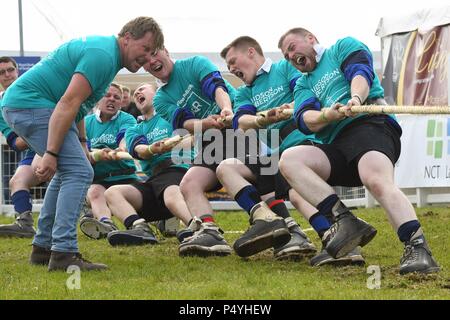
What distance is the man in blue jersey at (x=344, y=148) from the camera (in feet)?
19.1

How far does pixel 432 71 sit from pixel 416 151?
122cm

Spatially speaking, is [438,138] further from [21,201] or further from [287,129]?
[287,129]

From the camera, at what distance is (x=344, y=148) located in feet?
20.4

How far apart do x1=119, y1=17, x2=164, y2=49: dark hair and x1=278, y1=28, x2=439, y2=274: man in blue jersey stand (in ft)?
2.64

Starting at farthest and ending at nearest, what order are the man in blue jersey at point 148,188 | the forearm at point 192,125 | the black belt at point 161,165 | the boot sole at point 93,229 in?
the boot sole at point 93,229, the black belt at point 161,165, the man in blue jersey at point 148,188, the forearm at point 192,125

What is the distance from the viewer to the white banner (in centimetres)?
1252

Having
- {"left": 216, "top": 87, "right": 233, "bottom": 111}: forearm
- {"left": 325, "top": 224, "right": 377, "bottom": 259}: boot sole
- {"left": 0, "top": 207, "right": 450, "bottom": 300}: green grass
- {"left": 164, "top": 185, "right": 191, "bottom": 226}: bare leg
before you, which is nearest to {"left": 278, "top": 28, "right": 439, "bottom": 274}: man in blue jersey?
{"left": 325, "top": 224, "right": 377, "bottom": 259}: boot sole

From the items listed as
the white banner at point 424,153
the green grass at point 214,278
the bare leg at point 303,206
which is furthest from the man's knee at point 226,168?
the white banner at point 424,153

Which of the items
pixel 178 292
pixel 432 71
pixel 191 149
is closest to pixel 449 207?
pixel 432 71

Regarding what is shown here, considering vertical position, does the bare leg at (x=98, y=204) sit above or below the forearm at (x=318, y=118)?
below

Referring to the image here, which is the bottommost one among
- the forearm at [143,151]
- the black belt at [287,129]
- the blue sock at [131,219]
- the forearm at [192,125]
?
the blue sock at [131,219]

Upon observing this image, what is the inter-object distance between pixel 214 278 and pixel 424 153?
291 inches

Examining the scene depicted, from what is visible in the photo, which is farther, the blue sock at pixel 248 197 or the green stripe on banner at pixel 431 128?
the green stripe on banner at pixel 431 128

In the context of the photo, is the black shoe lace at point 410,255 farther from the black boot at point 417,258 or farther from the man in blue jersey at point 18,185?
the man in blue jersey at point 18,185
